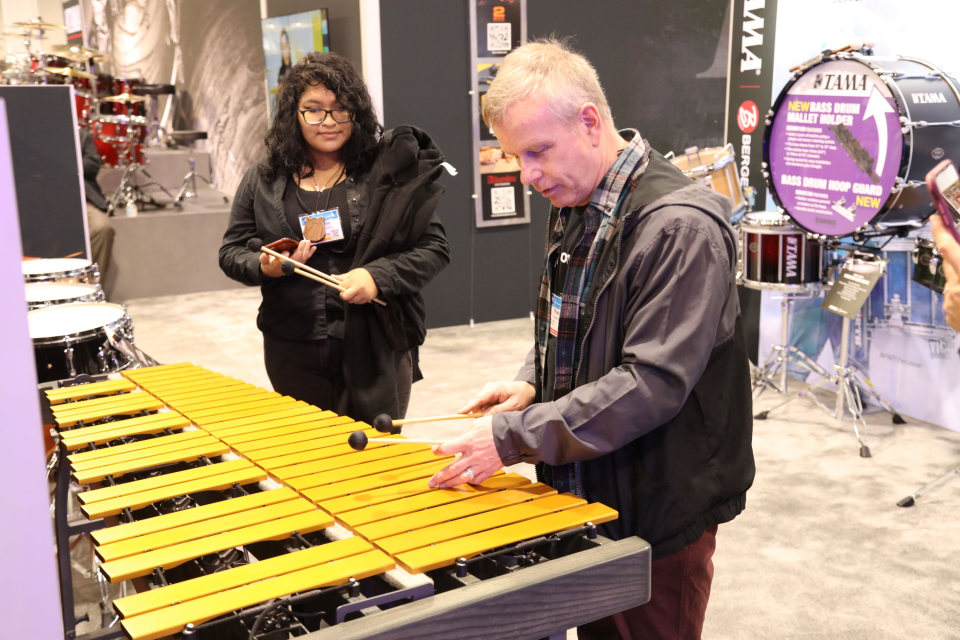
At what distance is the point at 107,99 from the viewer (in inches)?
363

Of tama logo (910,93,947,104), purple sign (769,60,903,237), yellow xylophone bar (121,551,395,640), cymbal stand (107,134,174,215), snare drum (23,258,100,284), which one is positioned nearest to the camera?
yellow xylophone bar (121,551,395,640)

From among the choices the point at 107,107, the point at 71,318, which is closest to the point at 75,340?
the point at 71,318

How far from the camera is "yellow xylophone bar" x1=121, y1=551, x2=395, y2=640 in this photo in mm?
1302

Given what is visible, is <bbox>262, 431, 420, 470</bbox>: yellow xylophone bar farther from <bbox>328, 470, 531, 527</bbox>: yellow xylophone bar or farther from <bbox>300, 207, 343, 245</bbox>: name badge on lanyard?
<bbox>300, 207, 343, 245</bbox>: name badge on lanyard

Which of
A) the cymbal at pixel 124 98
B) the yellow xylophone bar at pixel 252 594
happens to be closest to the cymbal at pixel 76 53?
the cymbal at pixel 124 98

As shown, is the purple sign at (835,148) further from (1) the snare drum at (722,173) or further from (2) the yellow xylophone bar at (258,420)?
(2) the yellow xylophone bar at (258,420)

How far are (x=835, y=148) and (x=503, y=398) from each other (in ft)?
10.5

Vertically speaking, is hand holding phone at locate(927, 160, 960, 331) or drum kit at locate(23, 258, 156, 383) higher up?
hand holding phone at locate(927, 160, 960, 331)

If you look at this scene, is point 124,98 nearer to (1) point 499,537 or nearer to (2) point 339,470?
(2) point 339,470

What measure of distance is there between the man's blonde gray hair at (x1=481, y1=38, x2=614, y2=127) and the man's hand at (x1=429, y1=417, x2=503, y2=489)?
586mm

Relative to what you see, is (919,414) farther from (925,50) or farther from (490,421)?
(490,421)

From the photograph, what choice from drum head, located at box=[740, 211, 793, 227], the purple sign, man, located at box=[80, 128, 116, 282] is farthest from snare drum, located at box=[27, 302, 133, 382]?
man, located at box=[80, 128, 116, 282]

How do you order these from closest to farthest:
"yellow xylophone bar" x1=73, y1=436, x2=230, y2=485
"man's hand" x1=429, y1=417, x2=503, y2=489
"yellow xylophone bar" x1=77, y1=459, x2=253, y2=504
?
"man's hand" x1=429, y1=417, x2=503, y2=489, "yellow xylophone bar" x1=77, y1=459, x2=253, y2=504, "yellow xylophone bar" x1=73, y1=436, x2=230, y2=485

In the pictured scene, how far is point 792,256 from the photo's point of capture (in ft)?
15.6
